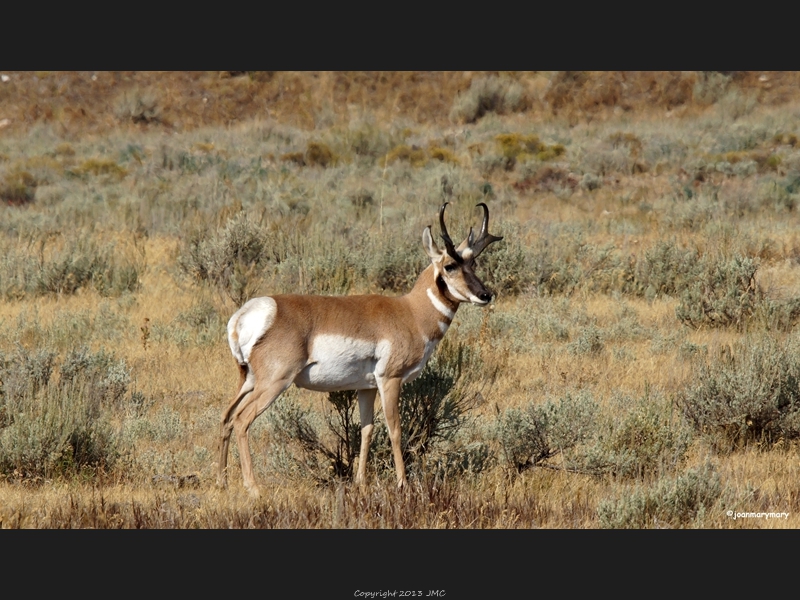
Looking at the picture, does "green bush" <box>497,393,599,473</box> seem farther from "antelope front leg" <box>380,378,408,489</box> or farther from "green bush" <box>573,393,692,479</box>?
"antelope front leg" <box>380,378,408,489</box>

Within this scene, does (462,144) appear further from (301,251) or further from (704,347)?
(704,347)

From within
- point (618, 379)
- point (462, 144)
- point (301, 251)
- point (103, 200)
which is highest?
point (462, 144)

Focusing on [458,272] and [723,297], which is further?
[723,297]

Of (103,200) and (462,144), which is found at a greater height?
(462,144)

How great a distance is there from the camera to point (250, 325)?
23.6 feet

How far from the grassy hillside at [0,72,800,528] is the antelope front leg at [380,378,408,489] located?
0.22 m

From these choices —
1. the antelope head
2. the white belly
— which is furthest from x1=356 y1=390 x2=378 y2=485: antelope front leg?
the antelope head

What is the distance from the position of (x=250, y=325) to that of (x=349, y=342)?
70cm

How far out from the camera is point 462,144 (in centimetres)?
3400

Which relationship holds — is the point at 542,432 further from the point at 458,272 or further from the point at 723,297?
the point at 723,297

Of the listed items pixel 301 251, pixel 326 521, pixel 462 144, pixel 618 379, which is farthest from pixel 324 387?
pixel 462 144

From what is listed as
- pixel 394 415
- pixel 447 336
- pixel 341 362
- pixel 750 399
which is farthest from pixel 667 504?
pixel 447 336

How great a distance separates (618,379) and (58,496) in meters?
5.75

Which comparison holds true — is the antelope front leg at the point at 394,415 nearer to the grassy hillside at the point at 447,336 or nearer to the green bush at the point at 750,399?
the grassy hillside at the point at 447,336
